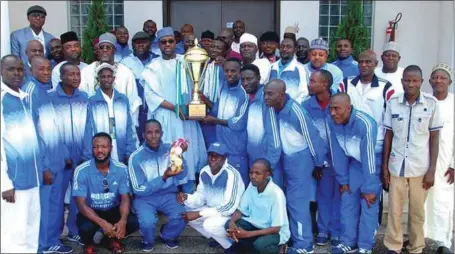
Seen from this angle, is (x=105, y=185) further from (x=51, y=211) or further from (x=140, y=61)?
(x=140, y=61)

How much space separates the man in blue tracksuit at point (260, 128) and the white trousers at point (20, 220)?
197 centimetres

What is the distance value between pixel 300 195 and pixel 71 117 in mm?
2207

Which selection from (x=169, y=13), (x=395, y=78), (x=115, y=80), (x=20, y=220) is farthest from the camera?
(x=169, y=13)

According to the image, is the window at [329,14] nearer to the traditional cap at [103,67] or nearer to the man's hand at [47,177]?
the traditional cap at [103,67]

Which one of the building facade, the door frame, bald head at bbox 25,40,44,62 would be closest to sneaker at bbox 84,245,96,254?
bald head at bbox 25,40,44,62


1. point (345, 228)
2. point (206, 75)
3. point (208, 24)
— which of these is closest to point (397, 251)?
point (345, 228)

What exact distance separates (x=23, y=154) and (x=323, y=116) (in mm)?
2596

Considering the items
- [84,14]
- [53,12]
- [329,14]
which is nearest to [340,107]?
[329,14]

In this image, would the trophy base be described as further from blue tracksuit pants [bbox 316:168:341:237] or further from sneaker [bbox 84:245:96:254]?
sneaker [bbox 84:245:96:254]

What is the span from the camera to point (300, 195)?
4.77m

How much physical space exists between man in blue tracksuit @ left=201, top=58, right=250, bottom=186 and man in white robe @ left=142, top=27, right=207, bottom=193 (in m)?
0.32

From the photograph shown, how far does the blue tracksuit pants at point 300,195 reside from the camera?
4746 millimetres

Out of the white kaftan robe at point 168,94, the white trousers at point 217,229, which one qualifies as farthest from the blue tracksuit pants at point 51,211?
the white trousers at point 217,229

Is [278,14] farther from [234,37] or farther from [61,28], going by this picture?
[61,28]
